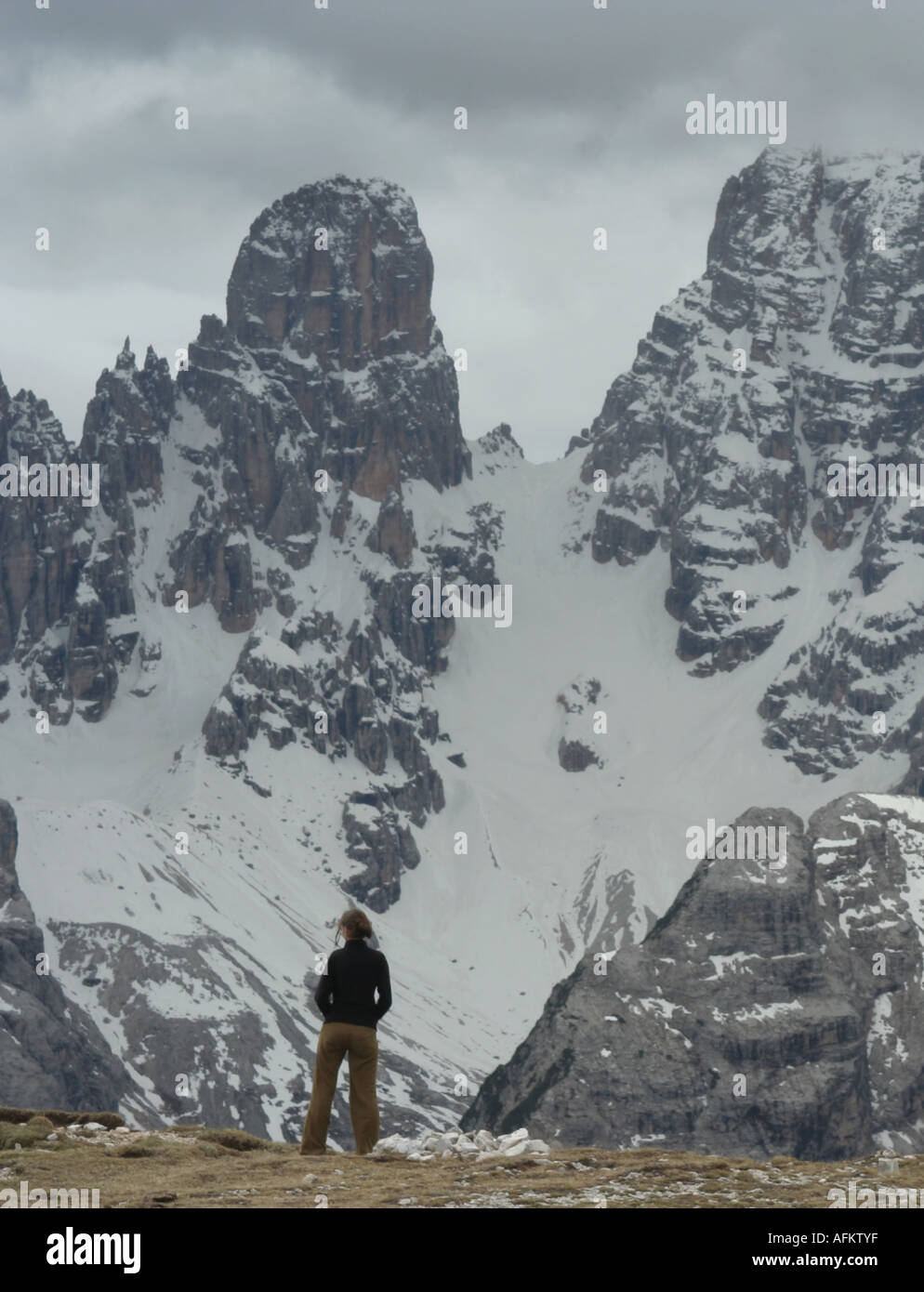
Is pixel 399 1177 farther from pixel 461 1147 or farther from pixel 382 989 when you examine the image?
pixel 461 1147

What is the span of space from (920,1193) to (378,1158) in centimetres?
1134

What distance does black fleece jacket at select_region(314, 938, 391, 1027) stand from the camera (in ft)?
131

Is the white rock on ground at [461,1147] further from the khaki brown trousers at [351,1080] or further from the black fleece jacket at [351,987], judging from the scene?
the black fleece jacket at [351,987]

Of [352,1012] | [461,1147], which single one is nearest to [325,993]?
[352,1012]

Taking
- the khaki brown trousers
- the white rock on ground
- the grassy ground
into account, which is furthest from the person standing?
the white rock on ground

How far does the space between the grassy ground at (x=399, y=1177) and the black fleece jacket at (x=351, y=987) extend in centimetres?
258

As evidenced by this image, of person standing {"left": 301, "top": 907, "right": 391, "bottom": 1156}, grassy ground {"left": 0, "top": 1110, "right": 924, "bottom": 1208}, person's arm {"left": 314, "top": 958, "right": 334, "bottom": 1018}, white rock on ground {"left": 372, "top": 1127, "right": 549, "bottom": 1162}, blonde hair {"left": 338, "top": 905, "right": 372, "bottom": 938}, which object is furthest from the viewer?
white rock on ground {"left": 372, "top": 1127, "right": 549, "bottom": 1162}

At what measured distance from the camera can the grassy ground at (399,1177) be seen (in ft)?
109

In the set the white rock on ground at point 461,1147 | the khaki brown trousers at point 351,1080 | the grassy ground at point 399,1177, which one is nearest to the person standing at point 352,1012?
the khaki brown trousers at point 351,1080

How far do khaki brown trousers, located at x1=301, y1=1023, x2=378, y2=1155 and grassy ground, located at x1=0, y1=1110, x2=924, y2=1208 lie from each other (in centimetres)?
56

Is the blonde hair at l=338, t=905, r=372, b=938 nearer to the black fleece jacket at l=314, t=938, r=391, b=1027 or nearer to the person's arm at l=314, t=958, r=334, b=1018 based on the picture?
the black fleece jacket at l=314, t=938, r=391, b=1027
